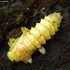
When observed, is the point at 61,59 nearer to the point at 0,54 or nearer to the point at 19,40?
the point at 19,40

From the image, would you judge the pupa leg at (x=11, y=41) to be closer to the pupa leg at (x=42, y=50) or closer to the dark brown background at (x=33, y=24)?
the dark brown background at (x=33, y=24)

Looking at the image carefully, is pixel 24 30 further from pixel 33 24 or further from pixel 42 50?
pixel 42 50

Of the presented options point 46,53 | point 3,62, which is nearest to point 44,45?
point 46,53

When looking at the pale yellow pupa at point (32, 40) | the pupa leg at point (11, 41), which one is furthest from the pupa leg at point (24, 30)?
the pupa leg at point (11, 41)

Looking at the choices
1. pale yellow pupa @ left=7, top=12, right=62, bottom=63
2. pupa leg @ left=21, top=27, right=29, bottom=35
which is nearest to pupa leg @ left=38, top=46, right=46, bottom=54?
pale yellow pupa @ left=7, top=12, right=62, bottom=63

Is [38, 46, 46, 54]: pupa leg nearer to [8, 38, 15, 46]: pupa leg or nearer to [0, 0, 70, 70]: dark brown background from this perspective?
[0, 0, 70, 70]: dark brown background
